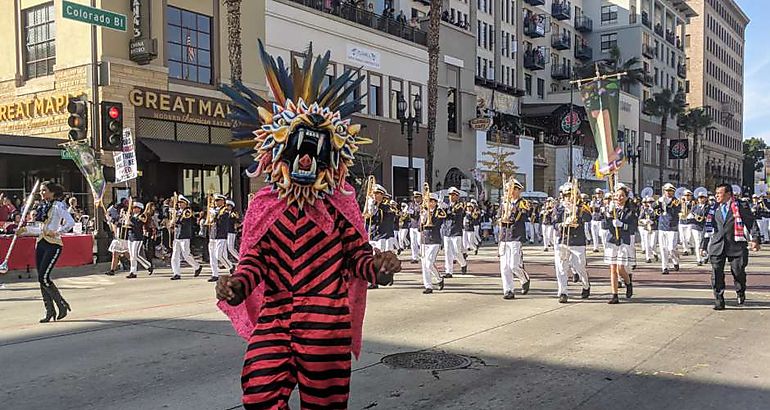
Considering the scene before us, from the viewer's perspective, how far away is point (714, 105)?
330ft

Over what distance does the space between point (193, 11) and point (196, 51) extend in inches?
56.9

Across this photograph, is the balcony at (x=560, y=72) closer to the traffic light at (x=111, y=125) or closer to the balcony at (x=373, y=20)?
the balcony at (x=373, y=20)

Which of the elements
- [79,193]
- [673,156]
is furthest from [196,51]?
[673,156]

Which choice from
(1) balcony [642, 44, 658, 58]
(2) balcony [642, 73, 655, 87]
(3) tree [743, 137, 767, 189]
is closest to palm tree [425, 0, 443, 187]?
(2) balcony [642, 73, 655, 87]

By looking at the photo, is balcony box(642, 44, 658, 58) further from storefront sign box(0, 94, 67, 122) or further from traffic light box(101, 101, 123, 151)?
traffic light box(101, 101, 123, 151)

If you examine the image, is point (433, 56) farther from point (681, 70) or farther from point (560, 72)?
point (681, 70)

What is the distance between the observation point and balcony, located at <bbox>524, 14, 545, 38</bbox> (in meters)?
55.7

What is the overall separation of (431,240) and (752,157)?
434ft

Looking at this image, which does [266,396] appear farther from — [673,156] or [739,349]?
[673,156]

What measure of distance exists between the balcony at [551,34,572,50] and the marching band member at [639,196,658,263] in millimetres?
43800

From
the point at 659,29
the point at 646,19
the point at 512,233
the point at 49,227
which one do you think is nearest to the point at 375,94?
the point at 512,233

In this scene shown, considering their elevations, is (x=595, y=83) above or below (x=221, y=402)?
above

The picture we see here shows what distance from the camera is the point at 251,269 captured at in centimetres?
385

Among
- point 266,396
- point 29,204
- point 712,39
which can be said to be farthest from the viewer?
point 712,39
